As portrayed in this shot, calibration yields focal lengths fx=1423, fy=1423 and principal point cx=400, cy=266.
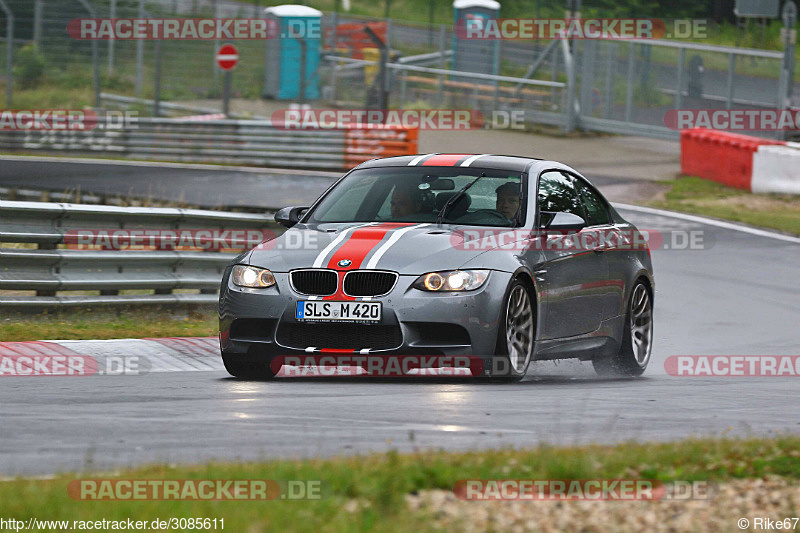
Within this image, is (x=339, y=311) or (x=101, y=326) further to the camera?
(x=101, y=326)

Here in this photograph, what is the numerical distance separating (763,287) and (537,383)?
7.21 metres

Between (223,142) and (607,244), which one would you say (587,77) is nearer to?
(223,142)

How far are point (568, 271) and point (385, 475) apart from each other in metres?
4.47

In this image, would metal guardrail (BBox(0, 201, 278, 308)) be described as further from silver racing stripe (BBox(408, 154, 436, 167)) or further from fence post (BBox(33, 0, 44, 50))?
fence post (BBox(33, 0, 44, 50))

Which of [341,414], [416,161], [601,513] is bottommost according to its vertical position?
[341,414]

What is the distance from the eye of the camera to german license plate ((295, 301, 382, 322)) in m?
8.22

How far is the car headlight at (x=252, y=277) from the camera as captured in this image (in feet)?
27.9

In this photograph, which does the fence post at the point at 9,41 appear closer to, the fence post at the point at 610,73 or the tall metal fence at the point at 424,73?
the tall metal fence at the point at 424,73

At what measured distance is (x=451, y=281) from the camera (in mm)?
8281

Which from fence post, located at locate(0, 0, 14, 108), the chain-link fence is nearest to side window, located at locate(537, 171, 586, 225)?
the chain-link fence

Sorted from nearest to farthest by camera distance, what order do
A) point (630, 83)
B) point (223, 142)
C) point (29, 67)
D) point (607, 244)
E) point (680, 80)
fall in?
1. point (607, 244)
2. point (223, 142)
3. point (680, 80)
4. point (630, 83)
5. point (29, 67)

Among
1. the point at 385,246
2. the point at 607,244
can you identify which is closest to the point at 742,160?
the point at 607,244

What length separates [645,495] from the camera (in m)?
5.25

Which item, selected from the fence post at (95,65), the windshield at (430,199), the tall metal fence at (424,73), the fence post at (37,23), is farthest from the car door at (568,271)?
the fence post at (37,23)
